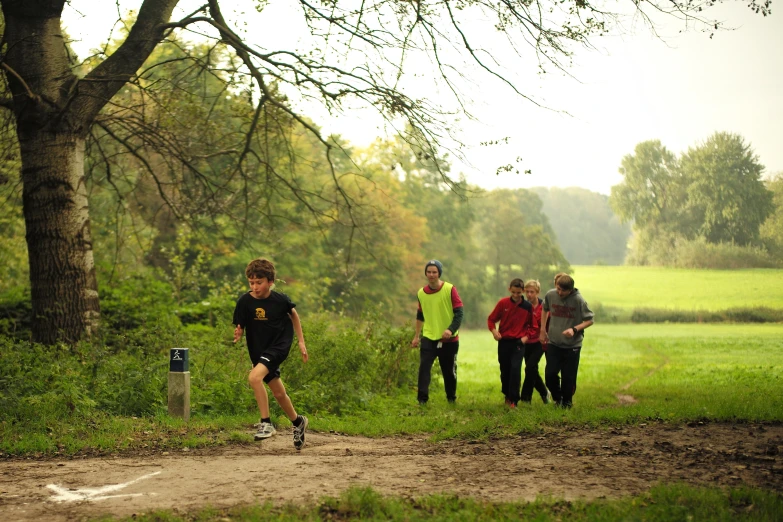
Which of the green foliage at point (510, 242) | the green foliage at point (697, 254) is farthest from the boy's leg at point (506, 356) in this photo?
the green foliage at point (510, 242)

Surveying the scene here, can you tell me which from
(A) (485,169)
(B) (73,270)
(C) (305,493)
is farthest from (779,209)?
(C) (305,493)

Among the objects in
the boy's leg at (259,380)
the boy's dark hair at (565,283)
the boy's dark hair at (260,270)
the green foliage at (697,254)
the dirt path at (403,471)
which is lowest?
the dirt path at (403,471)

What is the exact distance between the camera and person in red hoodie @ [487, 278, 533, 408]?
12.1 meters

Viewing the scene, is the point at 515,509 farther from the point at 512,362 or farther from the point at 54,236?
the point at 54,236

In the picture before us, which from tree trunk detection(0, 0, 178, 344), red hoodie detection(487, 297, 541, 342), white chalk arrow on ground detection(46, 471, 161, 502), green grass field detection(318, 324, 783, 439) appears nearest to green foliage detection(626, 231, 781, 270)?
green grass field detection(318, 324, 783, 439)

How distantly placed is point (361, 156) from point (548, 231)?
25808mm

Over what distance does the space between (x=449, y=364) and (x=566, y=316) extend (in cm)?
211

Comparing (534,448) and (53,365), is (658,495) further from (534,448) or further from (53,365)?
(53,365)

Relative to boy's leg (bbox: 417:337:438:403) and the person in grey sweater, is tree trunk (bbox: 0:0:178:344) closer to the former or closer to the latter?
boy's leg (bbox: 417:337:438:403)

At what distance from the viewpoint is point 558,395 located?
11609mm

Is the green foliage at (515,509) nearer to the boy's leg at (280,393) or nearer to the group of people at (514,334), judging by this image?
the boy's leg at (280,393)

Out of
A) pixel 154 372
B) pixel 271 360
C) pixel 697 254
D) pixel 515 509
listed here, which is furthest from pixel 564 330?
pixel 697 254

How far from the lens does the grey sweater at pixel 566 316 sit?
1116 cm

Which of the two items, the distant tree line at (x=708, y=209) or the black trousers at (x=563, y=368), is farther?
the distant tree line at (x=708, y=209)
